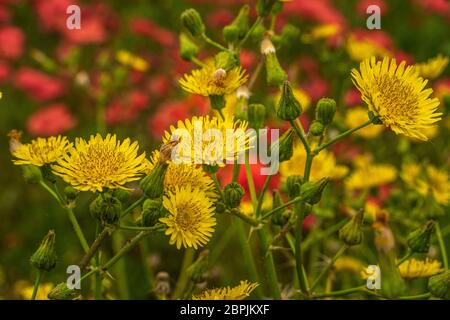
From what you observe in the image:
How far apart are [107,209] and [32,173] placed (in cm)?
18

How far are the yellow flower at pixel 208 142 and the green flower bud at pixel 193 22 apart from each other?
254 millimetres

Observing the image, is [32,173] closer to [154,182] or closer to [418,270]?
[154,182]

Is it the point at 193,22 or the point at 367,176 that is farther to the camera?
the point at 367,176

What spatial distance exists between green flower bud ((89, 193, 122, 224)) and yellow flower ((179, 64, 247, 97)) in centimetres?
18

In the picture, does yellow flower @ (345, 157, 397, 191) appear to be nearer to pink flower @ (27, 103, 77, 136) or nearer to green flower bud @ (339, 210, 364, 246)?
green flower bud @ (339, 210, 364, 246)

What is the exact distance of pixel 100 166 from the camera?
0.73 meters

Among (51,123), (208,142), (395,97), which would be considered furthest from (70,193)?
(51,123)

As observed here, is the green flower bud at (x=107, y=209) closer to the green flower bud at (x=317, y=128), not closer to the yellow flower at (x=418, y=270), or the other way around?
the green flower bud at (x=317, y=128)

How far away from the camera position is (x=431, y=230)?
2.77 ft

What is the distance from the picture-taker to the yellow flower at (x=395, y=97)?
A: 2.51 feet

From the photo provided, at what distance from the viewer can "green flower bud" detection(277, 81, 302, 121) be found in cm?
79

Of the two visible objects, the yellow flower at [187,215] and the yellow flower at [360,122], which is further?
the yellow flower at [360,122]

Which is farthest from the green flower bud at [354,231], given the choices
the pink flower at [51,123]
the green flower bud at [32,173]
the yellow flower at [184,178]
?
the pink flower at [51,123]
